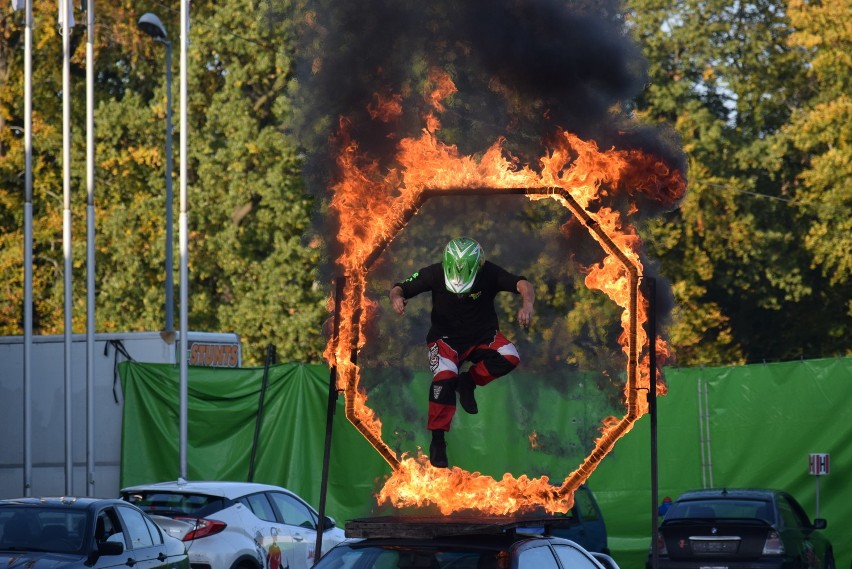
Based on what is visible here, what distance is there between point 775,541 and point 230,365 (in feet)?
35.1

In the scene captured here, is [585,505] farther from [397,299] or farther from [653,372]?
[397,299]

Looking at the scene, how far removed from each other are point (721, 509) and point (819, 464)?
8.86 ft

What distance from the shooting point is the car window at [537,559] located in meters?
8.94

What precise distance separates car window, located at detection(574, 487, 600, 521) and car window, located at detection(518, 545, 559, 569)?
360 inches

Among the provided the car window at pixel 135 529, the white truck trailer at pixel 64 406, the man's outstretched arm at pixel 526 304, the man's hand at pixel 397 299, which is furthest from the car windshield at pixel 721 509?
the man's hand at pixel 397 299

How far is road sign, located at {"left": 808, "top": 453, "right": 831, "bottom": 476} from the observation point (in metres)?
20.7

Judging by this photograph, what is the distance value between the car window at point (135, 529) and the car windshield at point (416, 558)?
202 inches

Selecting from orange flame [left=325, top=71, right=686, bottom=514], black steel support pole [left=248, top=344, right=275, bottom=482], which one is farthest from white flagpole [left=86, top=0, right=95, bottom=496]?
orange flame [left=325, top=71, right=686, bottom=514]

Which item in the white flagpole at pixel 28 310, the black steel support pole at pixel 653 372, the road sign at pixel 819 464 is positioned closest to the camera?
the black steel support pole at pixel 653 372

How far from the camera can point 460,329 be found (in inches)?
427

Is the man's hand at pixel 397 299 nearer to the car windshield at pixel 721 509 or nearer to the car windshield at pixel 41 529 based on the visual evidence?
the car windshield at pixel 41 529

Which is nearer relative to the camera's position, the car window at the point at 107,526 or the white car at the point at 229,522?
the car window at the point at 107,526

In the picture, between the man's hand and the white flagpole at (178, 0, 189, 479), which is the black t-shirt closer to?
the man's hand

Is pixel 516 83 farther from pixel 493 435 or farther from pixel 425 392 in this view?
pixel 493 435
